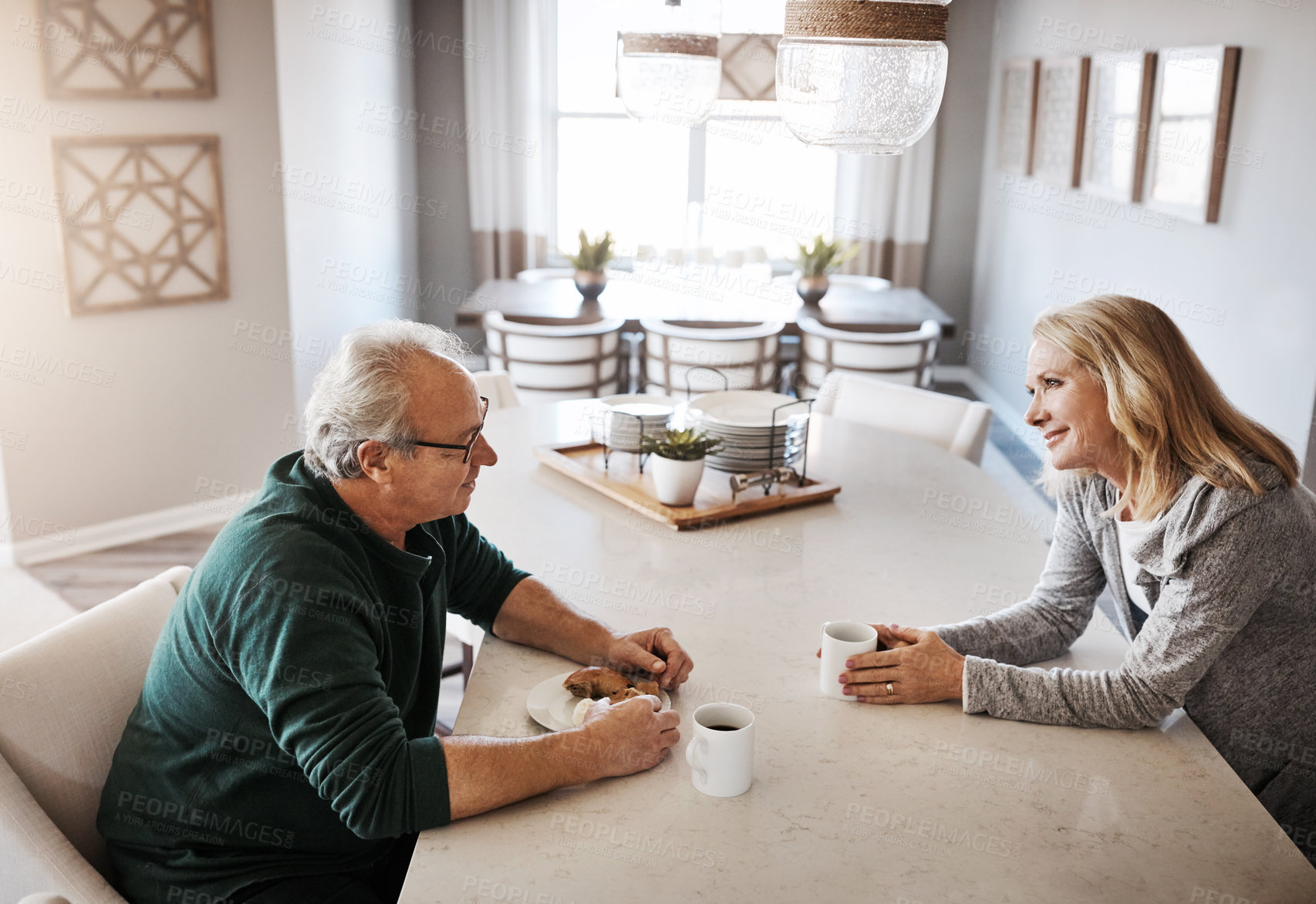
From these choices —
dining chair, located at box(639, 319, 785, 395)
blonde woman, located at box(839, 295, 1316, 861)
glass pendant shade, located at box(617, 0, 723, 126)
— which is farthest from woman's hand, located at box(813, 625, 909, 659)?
dining chair, located at box(639, 319, 785, 395)

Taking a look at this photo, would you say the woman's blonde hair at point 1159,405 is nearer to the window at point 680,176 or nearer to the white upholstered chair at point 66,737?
the white upholstered chair at point 66,737

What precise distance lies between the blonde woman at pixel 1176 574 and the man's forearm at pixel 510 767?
42 cm

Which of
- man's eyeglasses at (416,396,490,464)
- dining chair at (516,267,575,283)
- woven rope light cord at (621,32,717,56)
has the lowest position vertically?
dining chair at (516,267,575,283)

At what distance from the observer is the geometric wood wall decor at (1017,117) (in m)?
5.72

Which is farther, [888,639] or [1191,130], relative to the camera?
[1191,130]

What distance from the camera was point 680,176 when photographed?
682 centimetres

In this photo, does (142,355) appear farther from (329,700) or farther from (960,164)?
(960,164)

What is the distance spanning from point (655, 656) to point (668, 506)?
2.11 ft

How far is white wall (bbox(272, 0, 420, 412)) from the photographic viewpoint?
434 cm

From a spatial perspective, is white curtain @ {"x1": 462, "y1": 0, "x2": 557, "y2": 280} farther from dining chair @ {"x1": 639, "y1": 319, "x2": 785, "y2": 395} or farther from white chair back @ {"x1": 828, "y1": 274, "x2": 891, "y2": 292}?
dining chair @ {"x1": 639, "y1": 319, "x2": 785, "y2": 395}

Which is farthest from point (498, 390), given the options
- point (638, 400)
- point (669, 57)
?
point (669, 57)

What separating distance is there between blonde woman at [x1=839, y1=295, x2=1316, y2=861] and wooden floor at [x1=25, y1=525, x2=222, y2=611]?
9.93 ft

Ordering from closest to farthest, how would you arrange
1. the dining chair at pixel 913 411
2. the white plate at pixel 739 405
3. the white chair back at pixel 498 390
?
1. the white plate at pixel 739 405
2. the dining chair at pixel 913 411
3. the white chair back at pixel 498 390

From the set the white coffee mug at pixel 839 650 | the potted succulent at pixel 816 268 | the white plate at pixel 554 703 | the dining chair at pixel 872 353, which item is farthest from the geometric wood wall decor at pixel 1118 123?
the white plate at pixel 554 703
